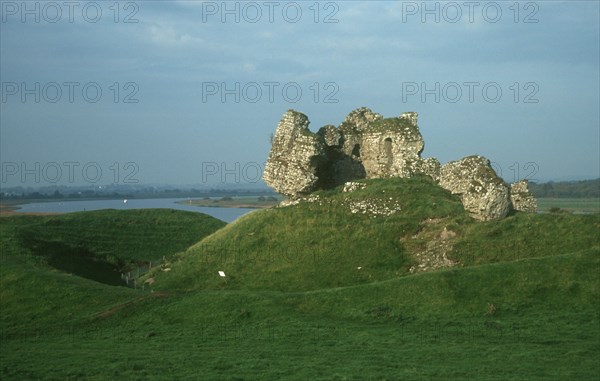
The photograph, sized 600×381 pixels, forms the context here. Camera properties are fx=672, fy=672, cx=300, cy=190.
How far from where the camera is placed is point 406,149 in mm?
48875

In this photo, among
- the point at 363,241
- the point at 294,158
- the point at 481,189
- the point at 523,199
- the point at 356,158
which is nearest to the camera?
the point at 481,189

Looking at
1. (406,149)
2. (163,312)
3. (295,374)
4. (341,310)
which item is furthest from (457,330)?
(406,149)

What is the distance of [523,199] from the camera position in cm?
4375

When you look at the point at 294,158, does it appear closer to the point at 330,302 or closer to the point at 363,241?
the point at 363,241

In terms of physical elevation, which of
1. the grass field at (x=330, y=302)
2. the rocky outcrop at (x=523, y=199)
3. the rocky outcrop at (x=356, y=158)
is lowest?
the grass field at (x=330, y=302)

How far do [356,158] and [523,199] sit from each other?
44.9ft

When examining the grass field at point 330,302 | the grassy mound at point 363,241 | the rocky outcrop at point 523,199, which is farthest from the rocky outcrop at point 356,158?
the grass field at point 330,302

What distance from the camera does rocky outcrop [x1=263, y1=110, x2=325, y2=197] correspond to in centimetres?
4812

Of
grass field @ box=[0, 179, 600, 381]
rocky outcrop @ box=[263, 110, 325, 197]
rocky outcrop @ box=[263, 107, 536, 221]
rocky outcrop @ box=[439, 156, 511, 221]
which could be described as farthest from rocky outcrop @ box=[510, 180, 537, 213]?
rocky outcrop @ box=[263, 110, 325, 197]

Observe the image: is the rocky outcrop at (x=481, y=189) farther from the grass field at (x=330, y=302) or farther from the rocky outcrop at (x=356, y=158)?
the grass field at (x=330, y=302)

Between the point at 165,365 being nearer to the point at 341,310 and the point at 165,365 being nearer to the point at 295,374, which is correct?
the point at 295,374

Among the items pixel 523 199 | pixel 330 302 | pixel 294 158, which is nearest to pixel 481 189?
pixel 523 199

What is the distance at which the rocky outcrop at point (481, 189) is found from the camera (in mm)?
39281

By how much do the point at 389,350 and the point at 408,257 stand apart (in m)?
15.5
